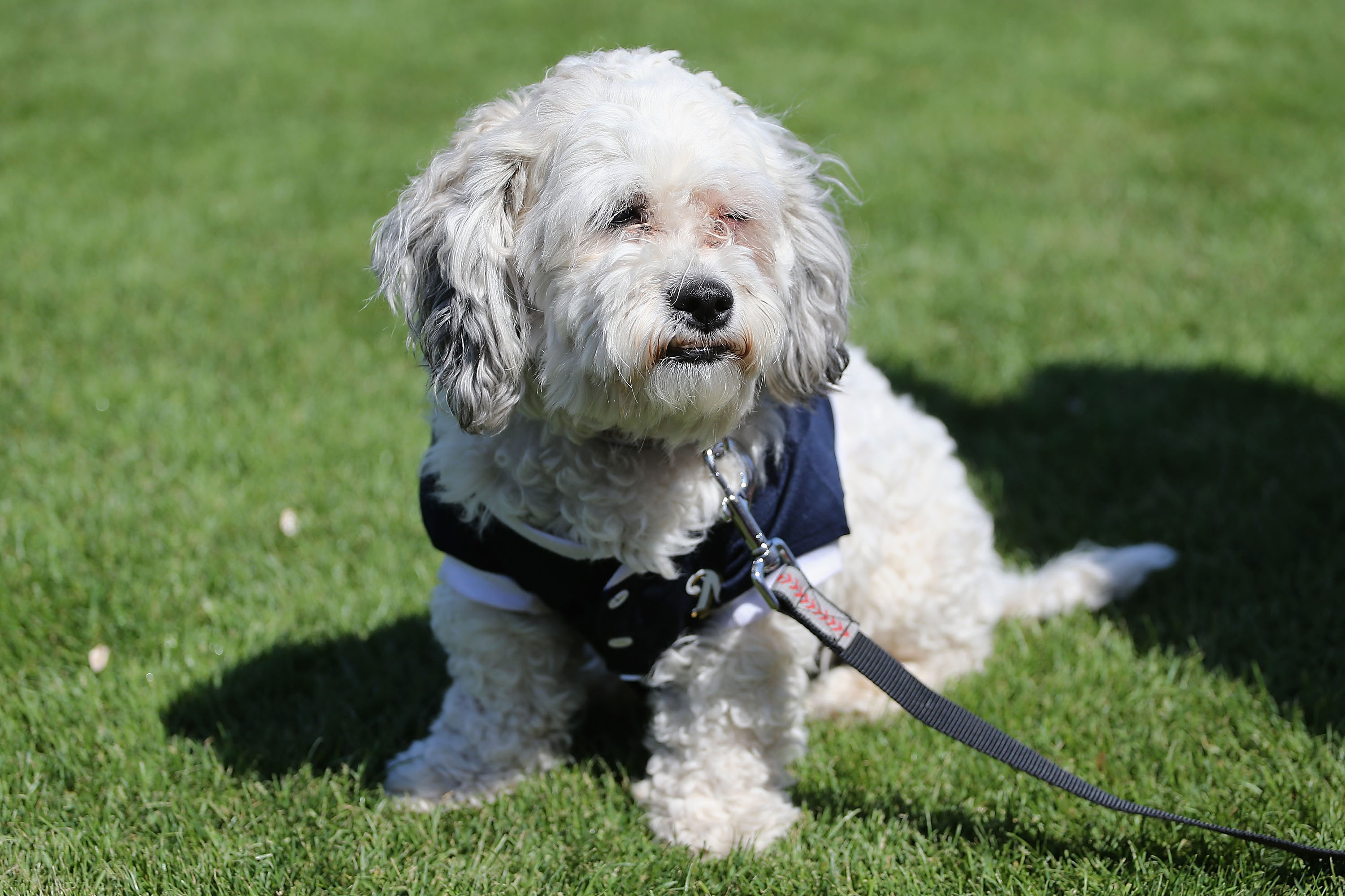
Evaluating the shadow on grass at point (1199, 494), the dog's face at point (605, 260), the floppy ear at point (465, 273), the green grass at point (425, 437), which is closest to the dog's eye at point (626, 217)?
the dog's face at point (605, 260)

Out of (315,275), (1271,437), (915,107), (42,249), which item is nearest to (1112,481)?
(1271,437)

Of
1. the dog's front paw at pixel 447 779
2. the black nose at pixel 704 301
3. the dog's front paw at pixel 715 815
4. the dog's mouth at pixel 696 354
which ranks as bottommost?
the dog's front paw at pixel 447 779

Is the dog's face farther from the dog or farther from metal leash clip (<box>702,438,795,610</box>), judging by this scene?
metal leash clip (<box>702,438,795,610</box>)

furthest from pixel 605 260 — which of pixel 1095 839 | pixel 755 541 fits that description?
pixel 1095 839

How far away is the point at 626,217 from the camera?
2.26m

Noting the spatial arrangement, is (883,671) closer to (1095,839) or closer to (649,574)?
(649,574)

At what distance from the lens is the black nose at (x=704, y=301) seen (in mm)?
2119

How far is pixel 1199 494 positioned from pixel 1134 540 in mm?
313

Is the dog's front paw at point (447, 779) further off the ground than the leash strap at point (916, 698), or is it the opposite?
the leash strap at point (916, 698)

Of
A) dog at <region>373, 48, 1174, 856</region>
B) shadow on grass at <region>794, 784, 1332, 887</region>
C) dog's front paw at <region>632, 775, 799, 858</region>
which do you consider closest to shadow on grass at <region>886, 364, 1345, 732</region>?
shadow on grass at <region>794, 784, 1332, 887</region>

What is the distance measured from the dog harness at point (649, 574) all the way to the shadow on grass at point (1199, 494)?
1368 mm

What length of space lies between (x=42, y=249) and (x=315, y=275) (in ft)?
4.81

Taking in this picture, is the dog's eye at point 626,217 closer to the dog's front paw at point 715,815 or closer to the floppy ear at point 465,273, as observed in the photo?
the floppy ear at point 465,273

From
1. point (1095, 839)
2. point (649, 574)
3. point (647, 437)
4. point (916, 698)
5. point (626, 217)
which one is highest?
point (626, 217)
